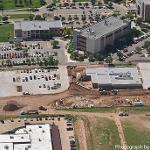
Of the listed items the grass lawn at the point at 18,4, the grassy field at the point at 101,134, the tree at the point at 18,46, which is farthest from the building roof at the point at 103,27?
the grassy field at the point at 101,134

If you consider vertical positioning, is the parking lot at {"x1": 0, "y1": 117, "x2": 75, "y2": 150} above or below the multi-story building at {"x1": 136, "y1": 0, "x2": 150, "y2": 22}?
below

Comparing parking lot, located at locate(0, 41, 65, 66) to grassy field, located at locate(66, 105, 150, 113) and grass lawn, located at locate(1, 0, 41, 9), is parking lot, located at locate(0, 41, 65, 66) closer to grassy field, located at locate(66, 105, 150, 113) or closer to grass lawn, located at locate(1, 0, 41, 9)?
grassy field, located at locate(66, 105, 150, 113)

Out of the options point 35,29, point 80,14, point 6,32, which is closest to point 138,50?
point 80,14

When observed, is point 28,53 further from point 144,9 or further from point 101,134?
point 101,134

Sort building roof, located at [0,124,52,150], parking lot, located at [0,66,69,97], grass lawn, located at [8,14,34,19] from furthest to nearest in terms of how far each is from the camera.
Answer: grass lawn, located at [8,14,34,19], parking lot, located at [0,66,69,97], building roof, located at [0,124,52,150]

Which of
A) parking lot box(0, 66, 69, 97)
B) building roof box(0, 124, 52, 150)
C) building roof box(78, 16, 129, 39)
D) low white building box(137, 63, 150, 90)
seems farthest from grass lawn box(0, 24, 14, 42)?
building roof box(0, 124, 52, 150)

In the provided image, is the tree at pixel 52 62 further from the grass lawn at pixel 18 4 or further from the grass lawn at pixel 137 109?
the grass lawn at pixel 18 4

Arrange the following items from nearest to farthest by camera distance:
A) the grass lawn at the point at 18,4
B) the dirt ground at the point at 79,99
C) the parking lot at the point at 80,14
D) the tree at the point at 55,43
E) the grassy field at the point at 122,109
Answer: the grassy field at the point at 122,109 → the dirt ground at the point at 79,99 → the tree at the point at 55,43 → the parking lot at the point at 80,14 → the grass lawn at the point at 18,4
